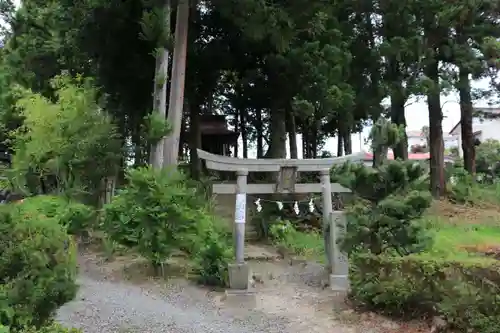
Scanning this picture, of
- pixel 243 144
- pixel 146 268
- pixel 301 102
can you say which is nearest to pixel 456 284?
pixel 146 268

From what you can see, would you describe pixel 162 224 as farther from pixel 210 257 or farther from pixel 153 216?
pixel 210 257

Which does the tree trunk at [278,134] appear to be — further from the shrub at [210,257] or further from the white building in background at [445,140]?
the white building in background at [445,140]

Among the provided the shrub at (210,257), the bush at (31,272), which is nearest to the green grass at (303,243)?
the shrub at (210,257)

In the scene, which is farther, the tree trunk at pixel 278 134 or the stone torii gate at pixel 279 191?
the tree trunk at pixel 278 134

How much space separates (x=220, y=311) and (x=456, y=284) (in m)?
3.04

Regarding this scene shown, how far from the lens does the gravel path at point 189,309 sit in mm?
6156

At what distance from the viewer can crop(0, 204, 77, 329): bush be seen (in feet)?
11.6

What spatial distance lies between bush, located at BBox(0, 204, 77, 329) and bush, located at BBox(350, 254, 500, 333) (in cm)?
383

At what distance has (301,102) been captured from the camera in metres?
13.3

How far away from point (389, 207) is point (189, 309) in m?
2.94

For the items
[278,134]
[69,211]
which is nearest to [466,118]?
[278,134]

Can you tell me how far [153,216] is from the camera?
840cm

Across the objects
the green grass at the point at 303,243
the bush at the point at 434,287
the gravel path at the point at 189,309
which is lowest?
the gravel path at the point at 189,309

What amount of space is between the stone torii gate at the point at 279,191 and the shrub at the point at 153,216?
768mm
